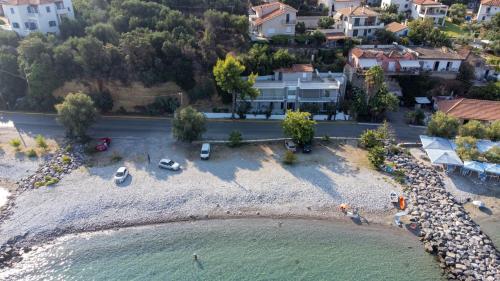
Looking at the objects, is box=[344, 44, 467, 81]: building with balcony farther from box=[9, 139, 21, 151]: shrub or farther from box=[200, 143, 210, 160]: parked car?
box=[9, 139, 21, 151]: shrub

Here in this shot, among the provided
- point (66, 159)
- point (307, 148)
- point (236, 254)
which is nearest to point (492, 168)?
point (307, 148)

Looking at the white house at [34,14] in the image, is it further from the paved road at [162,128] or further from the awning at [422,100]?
the awning at [422,100]

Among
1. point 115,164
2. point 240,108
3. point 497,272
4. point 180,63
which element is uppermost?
point 180,63

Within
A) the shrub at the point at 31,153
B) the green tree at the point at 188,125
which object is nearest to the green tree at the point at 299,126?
the green tree at the point at 188,125

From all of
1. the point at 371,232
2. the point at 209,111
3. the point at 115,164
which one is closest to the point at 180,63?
the point at 209,111

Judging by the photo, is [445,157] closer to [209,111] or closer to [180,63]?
[209,111]

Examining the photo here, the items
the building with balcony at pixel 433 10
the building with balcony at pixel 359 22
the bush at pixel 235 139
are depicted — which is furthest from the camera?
the building with balcony at pixel 433 10
